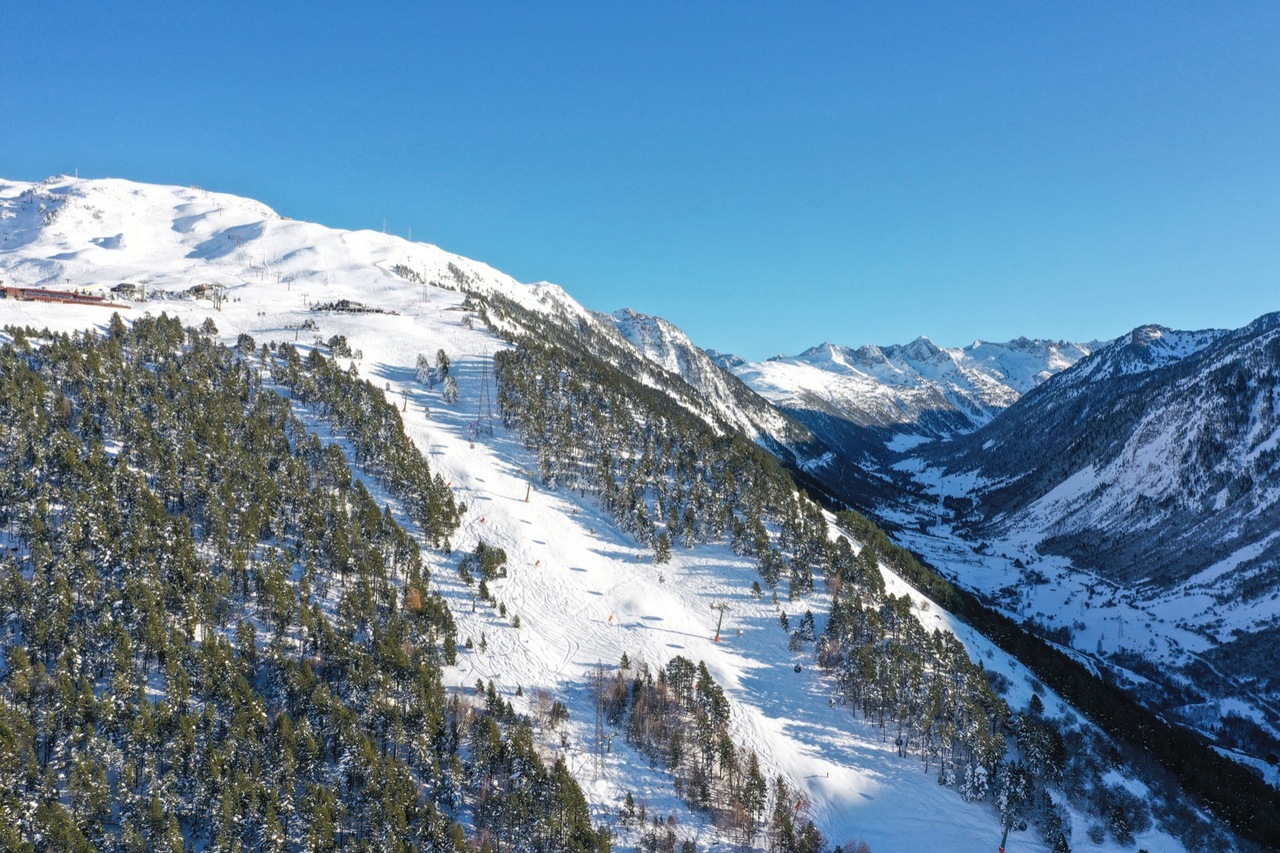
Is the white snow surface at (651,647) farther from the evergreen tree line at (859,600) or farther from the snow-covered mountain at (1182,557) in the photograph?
the snow-covered mountain at (1182,557)

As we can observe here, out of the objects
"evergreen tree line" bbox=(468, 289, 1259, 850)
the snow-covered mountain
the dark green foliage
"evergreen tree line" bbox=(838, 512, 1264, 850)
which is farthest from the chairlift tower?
the snow-covered mountain

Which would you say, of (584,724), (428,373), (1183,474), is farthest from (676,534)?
(1183,474)

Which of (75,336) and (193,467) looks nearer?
(193,467)

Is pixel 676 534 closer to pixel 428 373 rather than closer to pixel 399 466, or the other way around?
pixel 399 466

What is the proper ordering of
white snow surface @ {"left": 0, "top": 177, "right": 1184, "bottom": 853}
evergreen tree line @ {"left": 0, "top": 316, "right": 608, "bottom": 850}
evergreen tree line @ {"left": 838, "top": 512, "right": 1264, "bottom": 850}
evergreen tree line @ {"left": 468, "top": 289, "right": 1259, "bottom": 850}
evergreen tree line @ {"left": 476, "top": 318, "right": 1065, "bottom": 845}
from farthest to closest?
evergreen tree line @ {"left": 476, "top": 318, "right": 1065, "bottom": 845}
evergreen tree line @ {"left": 468, "top": 289, "right": 1259, "bottom": 850}
evergreen tree line @ {"left": 838, "top": 512, "right": 1264, "bottom": 850}
white snow surface @ {"left": 0, "top": 177, "right": 1184, "bottom": 853}
evergreen tree line @ {"left": 0, "top": 316, "right": 608, "bottom": 850}

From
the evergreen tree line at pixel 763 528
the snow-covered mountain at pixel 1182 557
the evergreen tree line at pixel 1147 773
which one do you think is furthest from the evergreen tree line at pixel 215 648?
the snow-covered mountain at pixel 1182 557

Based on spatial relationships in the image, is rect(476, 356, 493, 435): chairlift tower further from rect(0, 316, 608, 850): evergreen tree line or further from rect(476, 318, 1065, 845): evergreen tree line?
rect(0, 316, 608, 850): evergreen tree line

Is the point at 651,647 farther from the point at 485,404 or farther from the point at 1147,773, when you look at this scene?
the point at 485,404

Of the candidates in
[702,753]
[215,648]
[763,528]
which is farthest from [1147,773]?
[215,648]

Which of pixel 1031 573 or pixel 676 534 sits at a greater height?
pixel 676 534
